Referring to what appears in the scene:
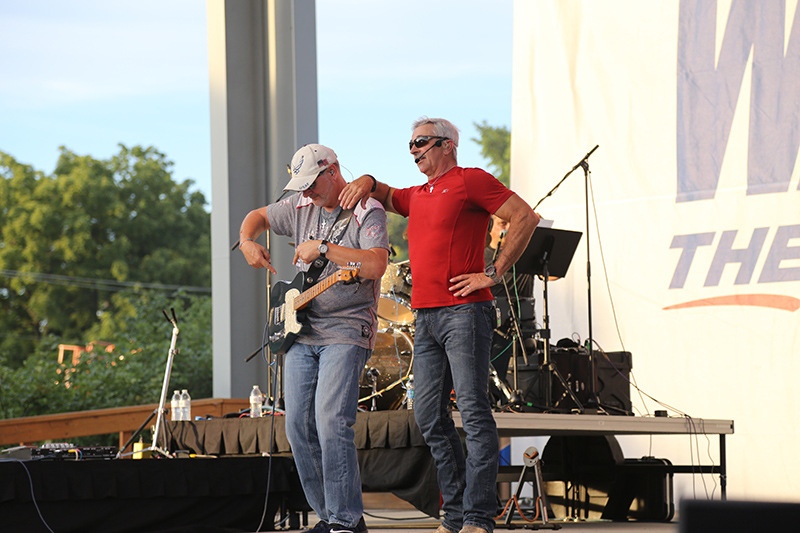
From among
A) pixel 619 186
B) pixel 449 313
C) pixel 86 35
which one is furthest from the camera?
pixel 86 35

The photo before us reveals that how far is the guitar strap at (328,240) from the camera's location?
141 inches

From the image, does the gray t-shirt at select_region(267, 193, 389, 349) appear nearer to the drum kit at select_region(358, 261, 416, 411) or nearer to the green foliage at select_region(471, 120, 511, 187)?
the drum kit at select_region(358, 261, 416, 411)

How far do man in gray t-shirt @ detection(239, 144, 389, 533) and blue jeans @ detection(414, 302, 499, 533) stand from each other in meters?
0.27

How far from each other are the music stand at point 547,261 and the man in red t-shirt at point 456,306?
1631 millimetres

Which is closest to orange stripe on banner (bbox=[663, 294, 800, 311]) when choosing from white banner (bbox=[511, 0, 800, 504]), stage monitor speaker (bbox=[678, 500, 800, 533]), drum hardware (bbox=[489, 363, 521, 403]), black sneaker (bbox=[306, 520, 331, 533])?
white banner (bbox=[511, 0, 800, 504])

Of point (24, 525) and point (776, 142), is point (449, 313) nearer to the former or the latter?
point (24, 525)

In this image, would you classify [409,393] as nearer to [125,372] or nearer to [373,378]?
[373,378]

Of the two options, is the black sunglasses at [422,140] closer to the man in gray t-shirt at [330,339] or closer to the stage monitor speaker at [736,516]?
the man in gray t-shirt at [330,339]

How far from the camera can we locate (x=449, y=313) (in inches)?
139

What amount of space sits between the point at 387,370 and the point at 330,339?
7.93 ft

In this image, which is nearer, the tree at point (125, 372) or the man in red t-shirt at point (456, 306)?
the man in red t-shirt at point (456, 306)

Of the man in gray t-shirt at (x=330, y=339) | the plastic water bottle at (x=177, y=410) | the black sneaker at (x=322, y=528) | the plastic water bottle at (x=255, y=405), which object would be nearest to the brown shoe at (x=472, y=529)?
the man in gray t-shirt at (x=330, y=339)

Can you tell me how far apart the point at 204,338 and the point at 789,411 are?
11.7 metres

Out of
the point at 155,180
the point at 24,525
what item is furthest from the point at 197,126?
the point at 24,525
